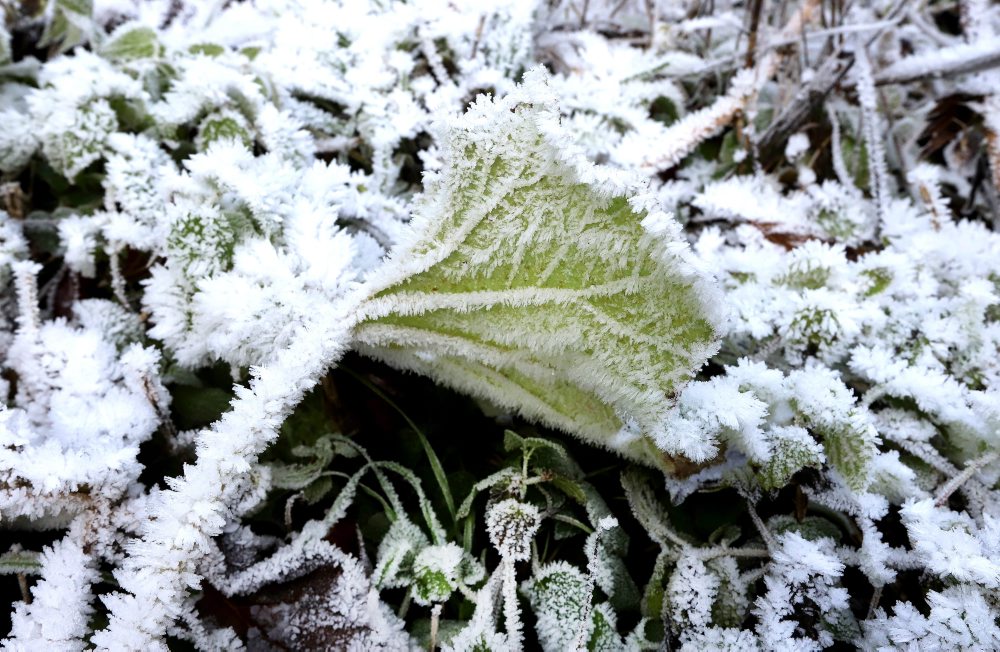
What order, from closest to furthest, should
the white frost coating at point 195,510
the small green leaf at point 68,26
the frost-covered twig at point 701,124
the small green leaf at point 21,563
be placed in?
the white frost coating at point 195,510
the small green leaf at point 21,563
the frost-covered twig at point 701,124
the small green leaf at point 68,26

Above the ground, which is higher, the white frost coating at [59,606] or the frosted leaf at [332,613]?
the white frost coating at [59,606]

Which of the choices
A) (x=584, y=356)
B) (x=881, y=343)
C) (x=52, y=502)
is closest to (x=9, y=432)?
(x=52, y=502)

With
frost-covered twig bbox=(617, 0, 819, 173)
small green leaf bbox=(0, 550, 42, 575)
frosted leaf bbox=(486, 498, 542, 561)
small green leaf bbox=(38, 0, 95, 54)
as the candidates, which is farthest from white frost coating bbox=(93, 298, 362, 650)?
small green leaf bbox=(38, 0, 95, 54)

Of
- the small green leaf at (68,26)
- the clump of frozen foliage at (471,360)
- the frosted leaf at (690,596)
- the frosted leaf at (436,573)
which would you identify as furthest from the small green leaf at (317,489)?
the small green leaf at (68,26)

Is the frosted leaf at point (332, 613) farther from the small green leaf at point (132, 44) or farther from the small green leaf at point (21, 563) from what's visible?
the small green leaf at point (132, 44)

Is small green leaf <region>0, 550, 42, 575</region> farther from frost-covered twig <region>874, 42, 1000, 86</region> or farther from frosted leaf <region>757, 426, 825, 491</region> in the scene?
frost-covered twig <region>874, 42, 1000, 86</region>

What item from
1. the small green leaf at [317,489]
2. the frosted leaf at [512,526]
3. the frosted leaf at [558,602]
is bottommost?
the frosted leaf at [558,602]

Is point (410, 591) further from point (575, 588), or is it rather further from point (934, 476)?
point (934, 476)
